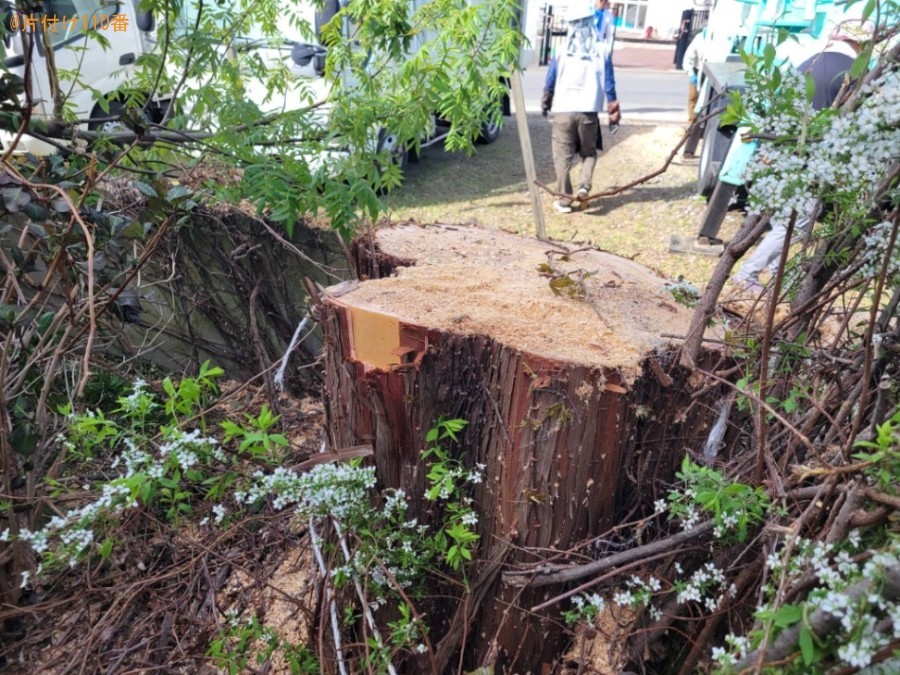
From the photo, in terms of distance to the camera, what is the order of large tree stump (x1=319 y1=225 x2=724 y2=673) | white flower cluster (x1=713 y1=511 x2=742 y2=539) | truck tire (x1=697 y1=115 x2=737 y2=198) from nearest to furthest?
white flower cluster (x1=713 y1=511 x2=742 y2=539)
large tree stump (x1=319 y1=225 x2=724 y2=673)
truck tire (x1=697 y1=115 x2=737 y2=198)

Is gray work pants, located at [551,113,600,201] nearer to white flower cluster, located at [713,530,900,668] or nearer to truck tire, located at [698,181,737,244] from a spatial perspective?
truck tire, located at [698,181,737,244]

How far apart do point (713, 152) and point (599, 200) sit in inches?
51.4

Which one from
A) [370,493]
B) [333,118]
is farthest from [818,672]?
[333,118]

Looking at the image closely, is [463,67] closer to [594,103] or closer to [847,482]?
[847,482]

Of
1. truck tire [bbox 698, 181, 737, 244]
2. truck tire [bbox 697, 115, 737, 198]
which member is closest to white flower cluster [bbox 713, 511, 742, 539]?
truck tire [bbox 698, 181, 737, 244]

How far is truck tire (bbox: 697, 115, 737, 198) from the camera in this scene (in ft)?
17.9

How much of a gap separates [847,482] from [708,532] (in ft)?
1.54

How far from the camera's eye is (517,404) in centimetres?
162

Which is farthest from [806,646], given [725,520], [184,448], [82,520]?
[82,520]

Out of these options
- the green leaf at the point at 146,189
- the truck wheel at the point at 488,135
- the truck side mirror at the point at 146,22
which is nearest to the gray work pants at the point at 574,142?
the truck wheel at the point at 488,135

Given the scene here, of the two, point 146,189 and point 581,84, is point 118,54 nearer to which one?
point 581,84

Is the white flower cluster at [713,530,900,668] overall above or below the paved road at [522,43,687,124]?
above

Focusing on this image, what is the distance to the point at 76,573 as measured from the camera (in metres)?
2.38

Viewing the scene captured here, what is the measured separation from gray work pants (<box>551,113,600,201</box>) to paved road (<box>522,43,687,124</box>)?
4.28m
